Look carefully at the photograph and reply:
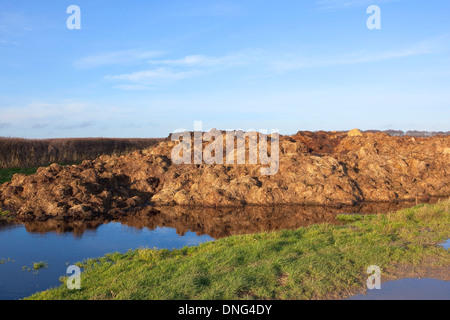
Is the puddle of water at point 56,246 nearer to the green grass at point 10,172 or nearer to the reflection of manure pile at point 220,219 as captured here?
the reflection of manure pile at point 220,219

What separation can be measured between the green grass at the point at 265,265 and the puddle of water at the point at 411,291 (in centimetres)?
37

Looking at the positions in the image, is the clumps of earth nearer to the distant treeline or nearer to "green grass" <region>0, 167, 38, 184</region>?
"green grass" <region>0, 167, 38, 184</region>

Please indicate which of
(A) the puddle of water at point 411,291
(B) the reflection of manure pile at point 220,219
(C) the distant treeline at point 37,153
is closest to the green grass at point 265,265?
(A) the puddle of water at point 411,291

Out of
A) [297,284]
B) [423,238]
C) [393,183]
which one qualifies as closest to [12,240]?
[297,284]

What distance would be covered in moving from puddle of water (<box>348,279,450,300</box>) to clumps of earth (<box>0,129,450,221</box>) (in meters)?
9.55

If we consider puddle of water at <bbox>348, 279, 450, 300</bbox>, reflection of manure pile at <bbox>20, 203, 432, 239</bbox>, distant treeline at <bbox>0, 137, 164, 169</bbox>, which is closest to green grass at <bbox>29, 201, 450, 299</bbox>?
puddle of water at <bbox>348, 279, 450, 300</bbox>

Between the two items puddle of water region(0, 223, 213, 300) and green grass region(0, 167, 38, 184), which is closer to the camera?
puddle of water region(0, 223, 213, 300)

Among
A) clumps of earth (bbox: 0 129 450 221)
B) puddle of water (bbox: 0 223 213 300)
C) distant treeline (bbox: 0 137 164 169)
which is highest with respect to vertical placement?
distant treeline (bbox: 0 137 164 169)

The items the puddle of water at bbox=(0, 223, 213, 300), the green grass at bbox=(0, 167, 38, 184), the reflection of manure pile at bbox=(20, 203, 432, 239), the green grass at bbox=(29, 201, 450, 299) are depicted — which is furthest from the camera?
the green grass at bbox=(0, 167, 38, 184)

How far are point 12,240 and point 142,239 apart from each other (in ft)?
13.5

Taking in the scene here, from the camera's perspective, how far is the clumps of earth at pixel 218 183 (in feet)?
53.8

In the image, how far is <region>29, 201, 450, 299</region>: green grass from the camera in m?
6.74
